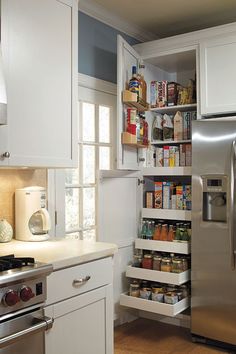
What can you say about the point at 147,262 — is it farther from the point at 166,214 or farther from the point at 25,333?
the point at 25,333

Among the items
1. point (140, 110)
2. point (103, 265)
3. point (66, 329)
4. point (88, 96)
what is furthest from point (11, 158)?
point (140, 110)

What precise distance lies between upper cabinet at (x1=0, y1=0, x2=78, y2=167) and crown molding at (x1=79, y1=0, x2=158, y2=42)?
65cm

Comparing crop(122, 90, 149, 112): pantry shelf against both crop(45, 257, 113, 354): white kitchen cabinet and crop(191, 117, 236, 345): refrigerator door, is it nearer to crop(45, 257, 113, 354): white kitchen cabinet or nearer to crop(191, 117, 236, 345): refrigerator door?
crop(191, 117, 236, 345): refrigerator door

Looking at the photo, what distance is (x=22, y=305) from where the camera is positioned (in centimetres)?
171

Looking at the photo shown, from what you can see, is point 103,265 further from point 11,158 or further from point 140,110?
point 140,110

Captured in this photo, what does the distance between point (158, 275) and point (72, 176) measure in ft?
3.34

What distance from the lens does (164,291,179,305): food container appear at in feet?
10.0

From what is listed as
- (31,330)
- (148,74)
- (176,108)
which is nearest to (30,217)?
(31,330)

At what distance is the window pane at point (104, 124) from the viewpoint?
128 inches

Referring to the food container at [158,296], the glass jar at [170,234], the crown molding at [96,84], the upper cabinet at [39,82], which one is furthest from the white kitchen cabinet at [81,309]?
the crown molding at [96,84]

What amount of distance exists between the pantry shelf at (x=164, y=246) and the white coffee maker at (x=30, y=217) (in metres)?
1.13

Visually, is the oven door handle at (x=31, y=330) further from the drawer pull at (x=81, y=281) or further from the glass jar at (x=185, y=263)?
the glass jar at (x=185, y=263)

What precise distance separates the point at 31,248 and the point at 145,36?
2.38m

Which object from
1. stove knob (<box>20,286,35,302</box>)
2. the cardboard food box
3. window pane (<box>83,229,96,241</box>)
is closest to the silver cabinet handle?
the cardboard food box
